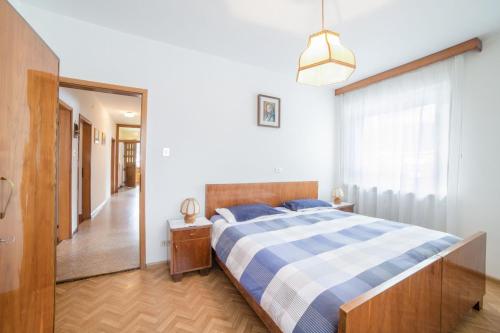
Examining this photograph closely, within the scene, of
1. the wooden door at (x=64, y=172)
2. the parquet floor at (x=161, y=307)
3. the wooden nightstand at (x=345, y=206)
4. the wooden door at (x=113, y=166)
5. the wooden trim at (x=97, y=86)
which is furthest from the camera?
the wooden door at (x=113, y=166)

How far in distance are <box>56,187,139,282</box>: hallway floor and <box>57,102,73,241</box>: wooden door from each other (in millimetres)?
316

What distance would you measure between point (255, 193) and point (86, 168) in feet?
11.6

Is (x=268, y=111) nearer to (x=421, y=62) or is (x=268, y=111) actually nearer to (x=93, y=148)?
(x=421, y=62)

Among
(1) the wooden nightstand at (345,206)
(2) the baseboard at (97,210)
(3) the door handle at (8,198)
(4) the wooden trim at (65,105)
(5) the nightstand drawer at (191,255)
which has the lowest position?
(2) the baseboard at (97,210)

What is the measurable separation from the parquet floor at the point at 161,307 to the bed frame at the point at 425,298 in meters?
0.20

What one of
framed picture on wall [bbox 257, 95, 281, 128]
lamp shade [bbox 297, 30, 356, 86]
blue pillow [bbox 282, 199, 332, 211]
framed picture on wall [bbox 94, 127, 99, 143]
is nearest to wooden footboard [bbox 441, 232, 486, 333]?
lamp shade [bbox 297, 30, 356, 86]

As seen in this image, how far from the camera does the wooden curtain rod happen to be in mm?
2495

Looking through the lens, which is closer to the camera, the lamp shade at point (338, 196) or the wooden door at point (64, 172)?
the wooden door at point (64, 172)

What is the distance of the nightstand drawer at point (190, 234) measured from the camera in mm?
2340

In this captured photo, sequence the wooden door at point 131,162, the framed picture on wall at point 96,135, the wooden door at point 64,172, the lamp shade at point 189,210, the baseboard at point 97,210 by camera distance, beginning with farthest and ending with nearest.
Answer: the wooden door at point 131,162 → the framed picture on wall at point 96,135 → the baseboard at point 97,210 → the wooden door at point 64,172 → the lamp shade at point 189,210

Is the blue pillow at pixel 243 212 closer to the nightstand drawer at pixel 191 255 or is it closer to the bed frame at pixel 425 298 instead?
the nightstand drawer at pixel 191 255

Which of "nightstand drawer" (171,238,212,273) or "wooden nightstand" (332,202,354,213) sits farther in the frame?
"wooden nightstand" (332,202,354,213)

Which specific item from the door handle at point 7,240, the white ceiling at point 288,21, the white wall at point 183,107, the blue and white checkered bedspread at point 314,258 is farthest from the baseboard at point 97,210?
the door handle at point 7,240

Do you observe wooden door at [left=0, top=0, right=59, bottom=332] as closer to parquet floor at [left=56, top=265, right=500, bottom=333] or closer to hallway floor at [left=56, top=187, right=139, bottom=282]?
parquet floor at [left=56, top=265, right=500, bottom=333]
